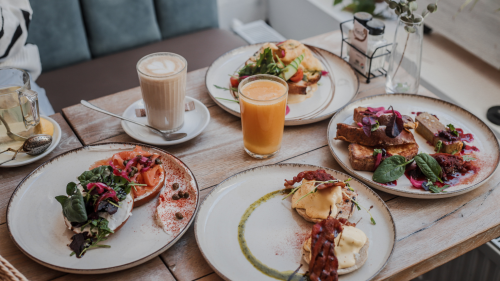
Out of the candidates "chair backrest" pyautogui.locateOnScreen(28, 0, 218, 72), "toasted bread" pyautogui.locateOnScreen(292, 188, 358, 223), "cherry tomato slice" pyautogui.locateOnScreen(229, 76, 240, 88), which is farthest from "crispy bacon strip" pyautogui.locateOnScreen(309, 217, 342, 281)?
"chair backrest" pyautogui.locateOnScreen(28, 0, 218, 72)

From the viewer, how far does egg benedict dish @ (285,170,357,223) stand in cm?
114

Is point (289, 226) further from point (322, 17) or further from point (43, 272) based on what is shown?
point (322, 17)

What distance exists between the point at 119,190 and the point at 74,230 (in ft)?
0.49

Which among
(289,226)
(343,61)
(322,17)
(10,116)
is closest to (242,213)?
(289,226)

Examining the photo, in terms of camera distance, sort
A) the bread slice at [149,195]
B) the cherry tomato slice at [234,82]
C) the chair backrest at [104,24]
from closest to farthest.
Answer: the bread slice at [149,195], the cherry tomato slice at [234,82], the chair backrest at [104,24]

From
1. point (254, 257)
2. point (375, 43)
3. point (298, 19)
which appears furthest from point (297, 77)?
point (298, 19)

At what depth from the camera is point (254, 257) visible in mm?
1070

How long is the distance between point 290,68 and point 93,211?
3.14 ft

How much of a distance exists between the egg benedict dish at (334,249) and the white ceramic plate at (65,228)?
34cm

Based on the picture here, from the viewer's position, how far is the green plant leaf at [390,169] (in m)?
1.27

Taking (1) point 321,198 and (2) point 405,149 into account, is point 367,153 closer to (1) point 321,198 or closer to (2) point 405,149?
(2) point 405,149

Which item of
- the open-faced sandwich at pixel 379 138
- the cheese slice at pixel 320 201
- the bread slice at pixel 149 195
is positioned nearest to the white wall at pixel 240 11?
the open-faced sandwich at pixel 379 138

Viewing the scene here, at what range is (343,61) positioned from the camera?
1.90 m

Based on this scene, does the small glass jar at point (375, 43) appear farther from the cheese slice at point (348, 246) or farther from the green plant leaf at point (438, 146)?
the cheese slice at point (348, 246)
